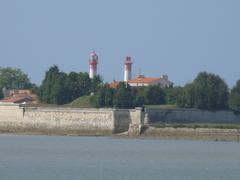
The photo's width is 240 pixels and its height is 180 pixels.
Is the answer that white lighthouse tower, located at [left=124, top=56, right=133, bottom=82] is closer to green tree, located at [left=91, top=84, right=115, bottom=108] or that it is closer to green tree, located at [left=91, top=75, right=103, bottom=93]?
green tree, located at [left=91, top=75, right=103, bottom=93]

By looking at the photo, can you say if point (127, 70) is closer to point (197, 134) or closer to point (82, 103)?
point (82, 103)

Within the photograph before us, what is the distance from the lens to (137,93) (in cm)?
8194

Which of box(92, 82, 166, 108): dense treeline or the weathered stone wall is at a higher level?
box(92, 82, 166, 108): dense treeline

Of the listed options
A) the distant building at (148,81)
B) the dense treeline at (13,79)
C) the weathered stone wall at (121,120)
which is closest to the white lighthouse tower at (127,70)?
the distant building at (148,81)

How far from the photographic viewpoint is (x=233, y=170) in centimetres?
4803

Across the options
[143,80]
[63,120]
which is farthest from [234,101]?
[143,80]

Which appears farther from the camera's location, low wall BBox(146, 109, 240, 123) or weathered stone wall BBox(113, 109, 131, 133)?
low wall BBox(146, 109, 240, 123)

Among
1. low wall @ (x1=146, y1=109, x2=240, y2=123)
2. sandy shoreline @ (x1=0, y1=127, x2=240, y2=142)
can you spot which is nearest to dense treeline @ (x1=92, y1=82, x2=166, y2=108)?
low wall @ (x1=146, y1=109, x2=240, y2=123)

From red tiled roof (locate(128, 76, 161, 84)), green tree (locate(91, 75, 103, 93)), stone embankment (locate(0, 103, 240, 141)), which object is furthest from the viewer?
red tiled roof (locate(128, 76, 161, 84))

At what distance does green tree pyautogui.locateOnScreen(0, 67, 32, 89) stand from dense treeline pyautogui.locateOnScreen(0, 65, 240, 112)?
20107mm

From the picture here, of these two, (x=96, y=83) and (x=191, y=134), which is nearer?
(x=191, y=134)

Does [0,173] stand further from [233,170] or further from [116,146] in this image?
[116,146]

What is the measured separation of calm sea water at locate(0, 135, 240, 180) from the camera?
147 ft

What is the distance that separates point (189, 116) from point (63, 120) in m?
7.83
